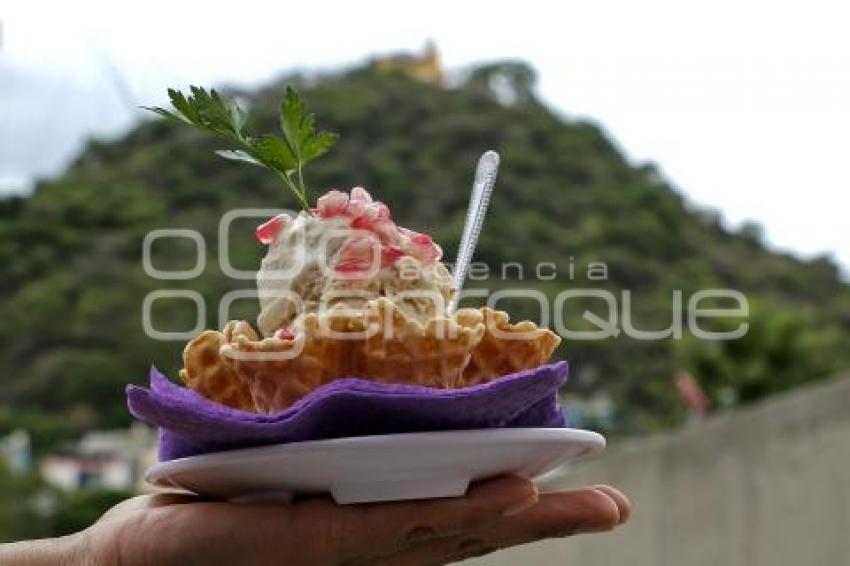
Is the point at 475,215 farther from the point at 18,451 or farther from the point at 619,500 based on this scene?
the point at 18,451

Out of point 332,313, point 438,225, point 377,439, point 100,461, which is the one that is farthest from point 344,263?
point 100,461

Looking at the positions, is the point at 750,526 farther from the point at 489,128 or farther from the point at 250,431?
the point at 489,128

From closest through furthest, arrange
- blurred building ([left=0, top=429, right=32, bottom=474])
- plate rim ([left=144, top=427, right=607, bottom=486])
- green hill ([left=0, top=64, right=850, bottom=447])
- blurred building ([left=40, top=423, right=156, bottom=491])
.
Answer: plate rim ([left=144, top=427, right=607, bottom=486])
green hill ([left=0, top=64, right=850, bottom=447])
blurred building ([left=0, top=429, right=32, bottom=474])
blurred building ([left=40, top=423, right=156, bottom=491])

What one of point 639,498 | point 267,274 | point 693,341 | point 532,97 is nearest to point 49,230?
point 532,97

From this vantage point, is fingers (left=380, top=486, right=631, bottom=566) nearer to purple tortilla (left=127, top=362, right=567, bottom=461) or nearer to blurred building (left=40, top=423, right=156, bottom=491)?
purple tortilla (left=127, top=362, right=567, bottom=461)

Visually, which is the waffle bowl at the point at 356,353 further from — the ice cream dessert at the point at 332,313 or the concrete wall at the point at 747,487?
the concrete wall at the point at 747,487

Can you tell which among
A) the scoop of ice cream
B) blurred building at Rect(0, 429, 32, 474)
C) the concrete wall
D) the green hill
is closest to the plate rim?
the scoop of ice cream
